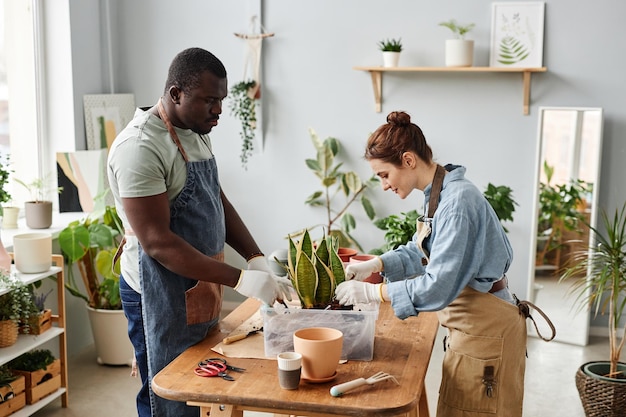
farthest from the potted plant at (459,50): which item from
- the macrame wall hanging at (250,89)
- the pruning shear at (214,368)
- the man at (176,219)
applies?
the pruning shear at (214,368)

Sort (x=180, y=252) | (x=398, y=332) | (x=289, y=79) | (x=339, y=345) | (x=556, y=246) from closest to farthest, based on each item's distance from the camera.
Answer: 1. (x=339, y=345)
2. (x=180, y=252)
3. (x=398, y=332)
4. (x=556, y=246)
5. (x=289, y=79)

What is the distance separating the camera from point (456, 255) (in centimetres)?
200

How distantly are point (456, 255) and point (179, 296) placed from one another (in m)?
0.78

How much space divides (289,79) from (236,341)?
3.04 meters

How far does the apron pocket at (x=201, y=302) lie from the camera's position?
2161mm

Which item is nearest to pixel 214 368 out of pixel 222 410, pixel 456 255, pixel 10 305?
pixel 222 410

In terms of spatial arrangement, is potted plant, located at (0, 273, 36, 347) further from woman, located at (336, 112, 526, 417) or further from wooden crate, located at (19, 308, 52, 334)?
woman, located at (336, 112, 526, 417)

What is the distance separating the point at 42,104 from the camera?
14.7 feet

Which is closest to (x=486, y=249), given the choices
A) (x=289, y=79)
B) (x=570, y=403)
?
(x=570, y=403)

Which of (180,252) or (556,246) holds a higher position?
(180,252)

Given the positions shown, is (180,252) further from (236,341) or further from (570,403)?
(570,403)

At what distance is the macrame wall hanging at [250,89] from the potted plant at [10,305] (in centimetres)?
199

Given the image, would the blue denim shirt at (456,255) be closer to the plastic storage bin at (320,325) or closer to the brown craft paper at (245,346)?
the plastic storage bin at (320,325)

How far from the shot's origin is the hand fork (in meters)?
1.78
